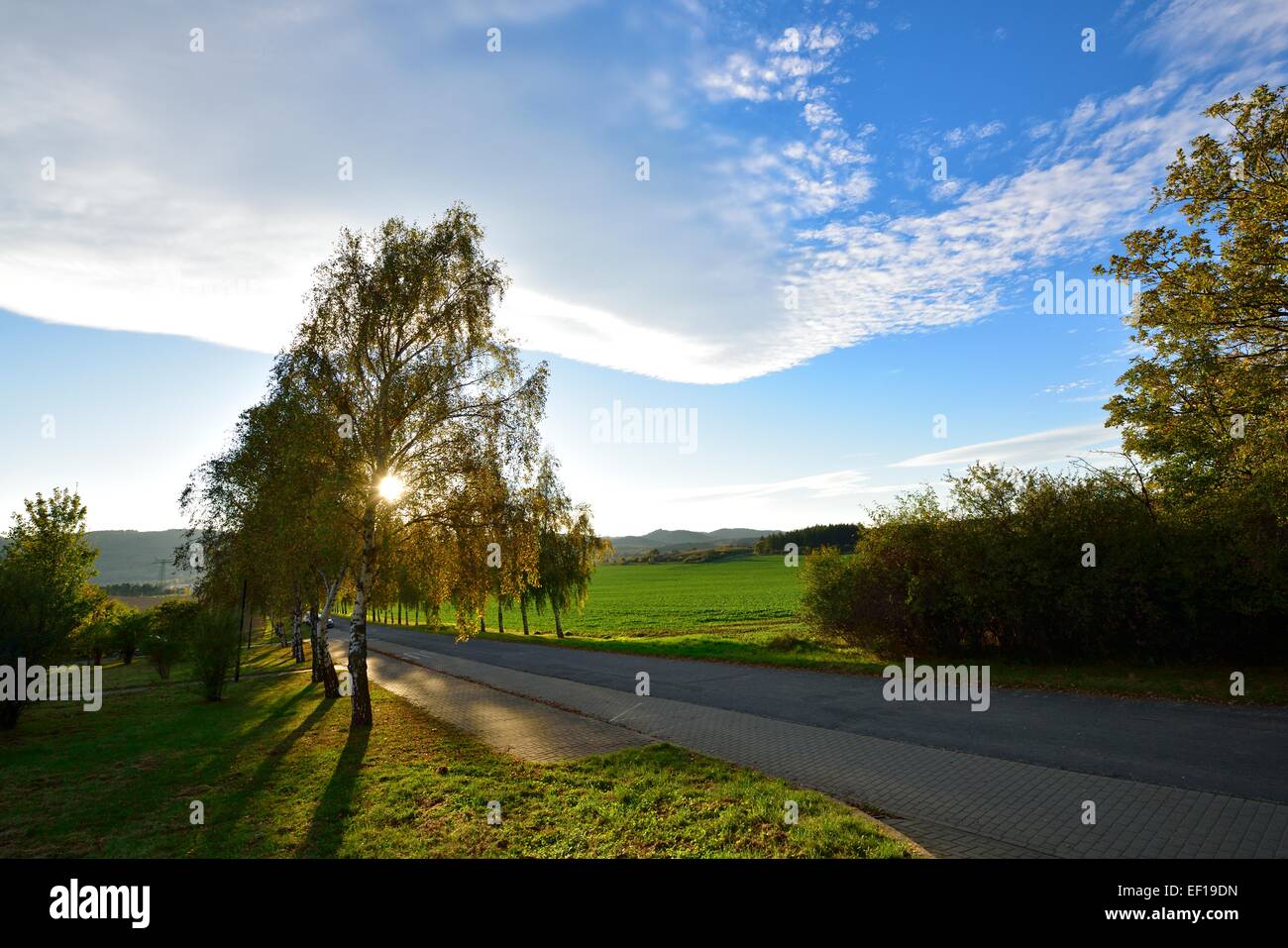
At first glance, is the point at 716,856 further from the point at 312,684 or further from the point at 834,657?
the point at 312,684

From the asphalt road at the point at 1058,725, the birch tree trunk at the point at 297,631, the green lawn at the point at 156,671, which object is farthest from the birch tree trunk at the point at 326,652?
the asphalt road at the point at 1058,725

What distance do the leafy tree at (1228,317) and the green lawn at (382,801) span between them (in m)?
13.5

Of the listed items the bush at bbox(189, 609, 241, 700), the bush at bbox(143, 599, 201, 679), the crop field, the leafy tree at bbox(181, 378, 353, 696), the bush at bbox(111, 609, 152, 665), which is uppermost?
the leafy tree at bbox(181, 378, 353, 696)

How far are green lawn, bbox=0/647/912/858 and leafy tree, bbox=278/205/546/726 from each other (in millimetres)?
2935

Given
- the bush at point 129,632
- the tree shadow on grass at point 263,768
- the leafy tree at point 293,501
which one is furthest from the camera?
the bush at point 129,632

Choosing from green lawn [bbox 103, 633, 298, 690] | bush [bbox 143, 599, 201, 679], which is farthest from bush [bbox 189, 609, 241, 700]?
green lawn [bbox 103, 633, 298, 690]

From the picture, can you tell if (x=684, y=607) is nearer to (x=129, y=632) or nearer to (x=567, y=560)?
(x=567, y=560)

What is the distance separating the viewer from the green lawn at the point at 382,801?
19.7 ft

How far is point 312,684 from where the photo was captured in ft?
64.9

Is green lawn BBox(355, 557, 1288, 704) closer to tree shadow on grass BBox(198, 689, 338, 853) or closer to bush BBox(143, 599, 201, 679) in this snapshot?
tree shadow on grass BBox(198, 689, 338, 853)

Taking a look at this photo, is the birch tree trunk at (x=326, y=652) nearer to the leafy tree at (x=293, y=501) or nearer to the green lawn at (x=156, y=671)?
the leafy tree at (x=293, y=501)

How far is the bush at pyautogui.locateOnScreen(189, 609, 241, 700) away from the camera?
16.9 meters

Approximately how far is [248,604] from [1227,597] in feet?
125
